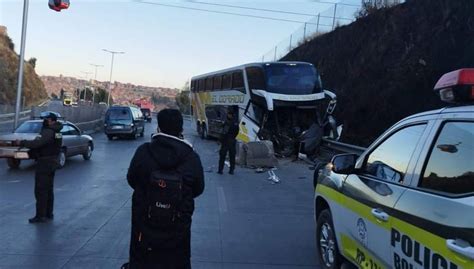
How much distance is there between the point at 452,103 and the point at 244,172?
12.6 m

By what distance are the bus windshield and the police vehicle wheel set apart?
1544 cm

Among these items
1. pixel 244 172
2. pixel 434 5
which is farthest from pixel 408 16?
pixel 244 172

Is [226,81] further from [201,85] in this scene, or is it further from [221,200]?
[221,200]

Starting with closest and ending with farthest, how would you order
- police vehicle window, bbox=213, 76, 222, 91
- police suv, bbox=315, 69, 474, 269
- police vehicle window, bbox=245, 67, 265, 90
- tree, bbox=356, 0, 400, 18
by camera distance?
police suv, bbox=315, 69, 474, 269, police vehicle window, bbox=245, 67, 265, 90, police vehicle window, bbox=213, 76, 222, 91, tree, bbox=356, 0, 400, 18

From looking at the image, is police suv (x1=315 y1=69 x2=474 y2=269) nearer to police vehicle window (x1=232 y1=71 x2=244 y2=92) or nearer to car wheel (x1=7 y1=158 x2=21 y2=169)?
car wheel (x1=7 y1=158 x2=21 y2=169)

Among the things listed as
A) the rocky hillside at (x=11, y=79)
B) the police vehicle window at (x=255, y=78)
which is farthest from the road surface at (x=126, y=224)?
the rocky hillside at (x=11, y=79)

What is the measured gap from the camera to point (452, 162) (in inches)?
136

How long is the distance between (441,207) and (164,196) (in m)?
1.83

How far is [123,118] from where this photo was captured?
104ft

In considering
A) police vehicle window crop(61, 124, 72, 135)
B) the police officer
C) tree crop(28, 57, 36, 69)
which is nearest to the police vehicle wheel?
the police officer

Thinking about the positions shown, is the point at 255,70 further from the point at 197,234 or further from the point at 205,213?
the point at 197,234

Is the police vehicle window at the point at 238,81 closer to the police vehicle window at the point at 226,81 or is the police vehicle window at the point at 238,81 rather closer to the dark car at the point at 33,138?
the police vehicle window at the point at 226,81

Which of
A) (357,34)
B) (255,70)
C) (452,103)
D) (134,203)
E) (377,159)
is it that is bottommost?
(134,203)

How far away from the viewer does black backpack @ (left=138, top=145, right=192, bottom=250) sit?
3.85m
